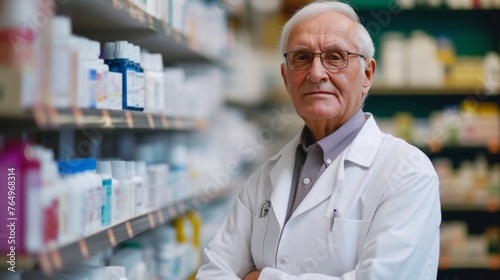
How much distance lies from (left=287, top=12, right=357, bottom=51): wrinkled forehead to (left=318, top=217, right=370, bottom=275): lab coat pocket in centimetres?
60

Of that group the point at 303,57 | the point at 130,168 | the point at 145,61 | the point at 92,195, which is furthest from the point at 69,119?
the point at 145,61

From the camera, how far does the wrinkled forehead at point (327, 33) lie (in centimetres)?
228

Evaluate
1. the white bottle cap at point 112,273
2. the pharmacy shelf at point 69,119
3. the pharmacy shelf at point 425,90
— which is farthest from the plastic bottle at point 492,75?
the white bottle cap at point 112,273

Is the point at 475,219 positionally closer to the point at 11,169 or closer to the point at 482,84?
the point at 482,84

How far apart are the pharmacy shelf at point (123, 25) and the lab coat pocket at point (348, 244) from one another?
3.64ft

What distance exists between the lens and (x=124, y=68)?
251 centimetres

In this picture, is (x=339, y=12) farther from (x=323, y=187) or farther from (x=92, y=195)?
(x=92, y=195)

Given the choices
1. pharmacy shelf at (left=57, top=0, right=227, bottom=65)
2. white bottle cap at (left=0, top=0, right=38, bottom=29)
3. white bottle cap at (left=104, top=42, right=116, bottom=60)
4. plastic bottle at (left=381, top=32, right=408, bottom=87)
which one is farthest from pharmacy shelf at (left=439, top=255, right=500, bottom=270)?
white bottle cap at (left=0, top=0, right=38, bottom=29)

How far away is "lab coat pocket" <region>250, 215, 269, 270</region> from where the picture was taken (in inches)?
92.4

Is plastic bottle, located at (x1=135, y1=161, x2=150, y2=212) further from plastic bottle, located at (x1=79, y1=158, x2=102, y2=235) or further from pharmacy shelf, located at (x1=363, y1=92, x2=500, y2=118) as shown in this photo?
pharmacy shelf, located at (x1=363, y1=92, x2=500, y2=118)

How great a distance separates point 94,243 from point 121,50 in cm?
76

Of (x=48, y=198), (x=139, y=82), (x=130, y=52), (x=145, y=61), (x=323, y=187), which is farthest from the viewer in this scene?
(x=145, y=61)

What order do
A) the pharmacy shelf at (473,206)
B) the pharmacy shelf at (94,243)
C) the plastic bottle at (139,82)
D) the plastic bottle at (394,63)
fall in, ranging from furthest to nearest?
1. the plastic bottle at (394,63)
2. the pharmacy shelf at (473,206)
3. the plastic bottle at (139,82)
4. the pharmacy shelf at (94,243)

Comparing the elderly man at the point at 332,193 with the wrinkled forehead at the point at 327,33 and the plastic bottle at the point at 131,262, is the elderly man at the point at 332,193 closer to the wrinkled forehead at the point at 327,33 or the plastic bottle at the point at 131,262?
the wrinkled forehead at the point at 327,33
